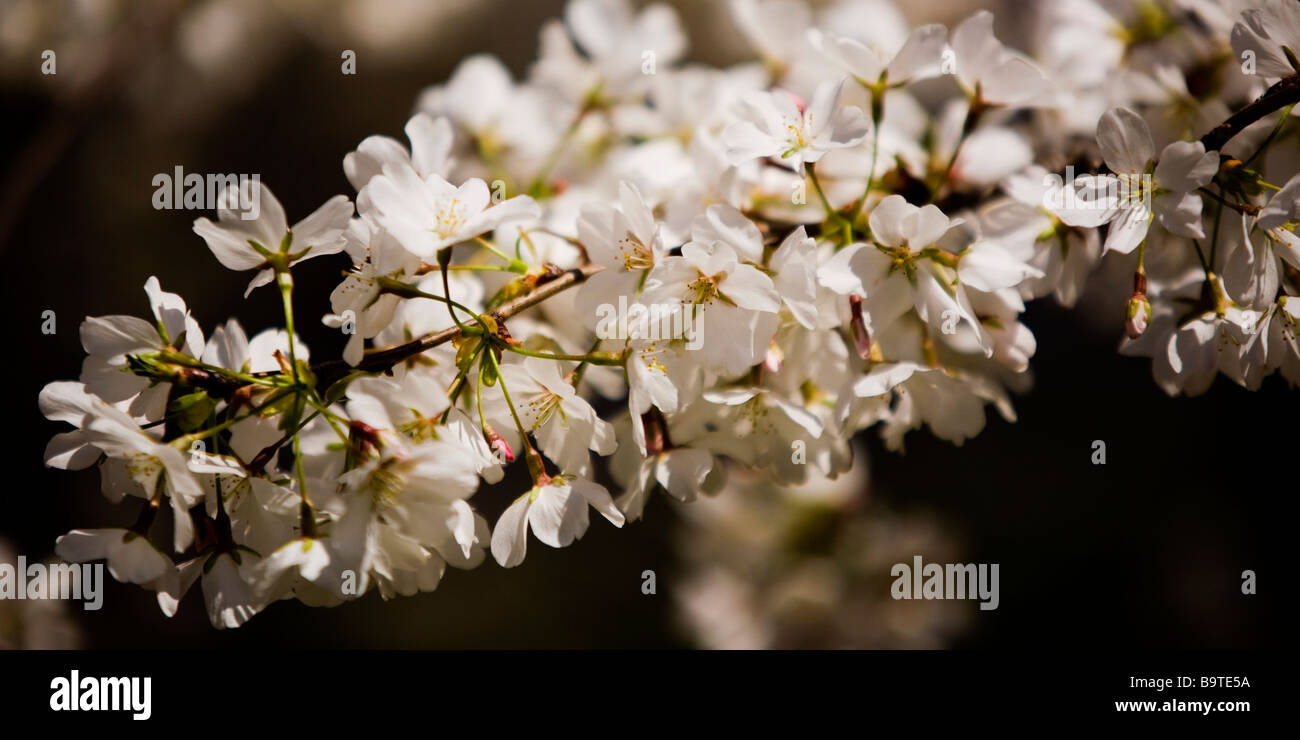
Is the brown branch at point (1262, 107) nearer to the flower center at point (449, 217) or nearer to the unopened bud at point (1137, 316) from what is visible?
the unopened bud at point (1137, 316)

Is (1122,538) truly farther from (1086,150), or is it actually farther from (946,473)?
(1086,150)

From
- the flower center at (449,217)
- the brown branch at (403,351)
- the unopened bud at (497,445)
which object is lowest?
the unopened bud at (497,445)

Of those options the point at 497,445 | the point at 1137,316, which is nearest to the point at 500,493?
the point at 497,445

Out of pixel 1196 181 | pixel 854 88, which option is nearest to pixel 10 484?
pixel 854 88

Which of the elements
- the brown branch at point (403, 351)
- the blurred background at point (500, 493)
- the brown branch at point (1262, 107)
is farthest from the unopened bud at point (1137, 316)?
the blurred background at point (500, 493)

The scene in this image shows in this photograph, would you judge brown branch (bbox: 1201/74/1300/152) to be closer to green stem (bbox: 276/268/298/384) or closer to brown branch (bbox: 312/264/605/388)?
brown branch (bbox: 312/264/605/388)

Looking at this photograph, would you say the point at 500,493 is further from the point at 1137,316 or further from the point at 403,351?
the point at 1137,316
